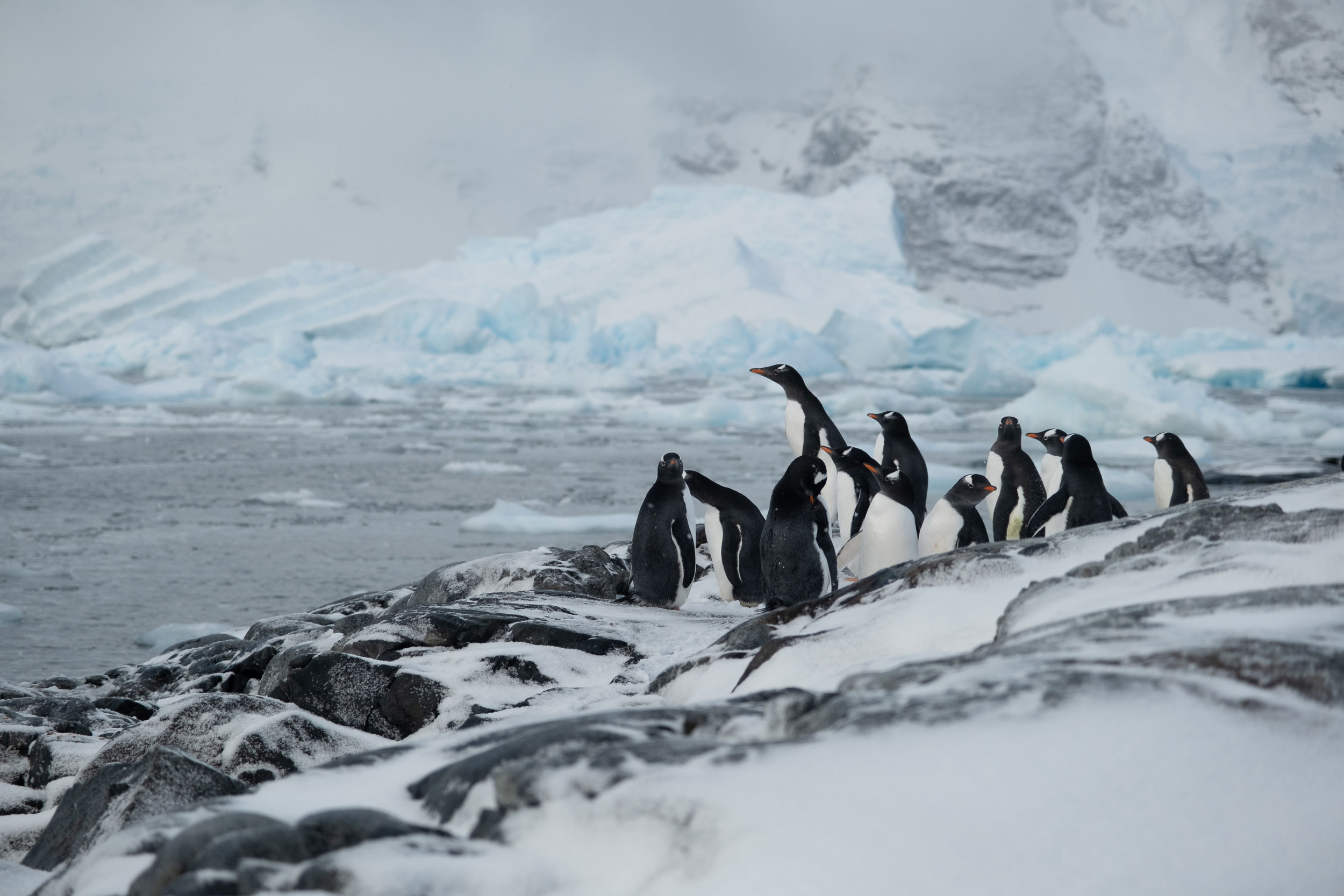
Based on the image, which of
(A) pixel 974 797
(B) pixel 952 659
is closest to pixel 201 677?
(B) pixel 952 659

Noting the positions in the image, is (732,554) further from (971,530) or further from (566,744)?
(566,744)

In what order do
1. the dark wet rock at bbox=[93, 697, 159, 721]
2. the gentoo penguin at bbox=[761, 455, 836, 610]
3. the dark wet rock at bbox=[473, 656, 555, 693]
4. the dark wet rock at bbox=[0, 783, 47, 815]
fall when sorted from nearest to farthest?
the dark wet rock at bbox=[0, 783, 47, 815], the dark wet rock at bbox=[473, 656, 555, 693], the dark wet rock at bbox=[93, 697, 159, 721], the gentoo penguin at bbox=[761, 455, 836, 610]

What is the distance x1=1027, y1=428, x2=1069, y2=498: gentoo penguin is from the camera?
20.2 ft

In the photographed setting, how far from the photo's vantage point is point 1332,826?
55.6 inches

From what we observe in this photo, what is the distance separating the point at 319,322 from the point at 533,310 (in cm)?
608

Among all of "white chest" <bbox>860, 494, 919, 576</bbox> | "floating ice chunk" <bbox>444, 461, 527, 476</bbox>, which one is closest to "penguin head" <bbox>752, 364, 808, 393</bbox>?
"white chest" <bbox>860, 494, 919, 576</bbox>

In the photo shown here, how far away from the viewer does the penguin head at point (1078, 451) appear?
4805 mm

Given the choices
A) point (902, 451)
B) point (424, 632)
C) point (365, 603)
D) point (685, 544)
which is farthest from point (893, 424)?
point (424, 632)

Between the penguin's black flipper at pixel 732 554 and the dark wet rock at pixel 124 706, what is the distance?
2340 mm

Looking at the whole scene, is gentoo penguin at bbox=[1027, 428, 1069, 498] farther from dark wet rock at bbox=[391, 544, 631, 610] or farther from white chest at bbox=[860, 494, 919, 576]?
dark wet rock at bbox=[391, 544, 631, 610]

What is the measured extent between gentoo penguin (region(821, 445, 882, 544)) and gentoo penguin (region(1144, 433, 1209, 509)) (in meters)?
1.43

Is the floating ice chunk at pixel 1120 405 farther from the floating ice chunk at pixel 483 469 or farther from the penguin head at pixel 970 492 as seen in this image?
the penguin head at pixel 970 492

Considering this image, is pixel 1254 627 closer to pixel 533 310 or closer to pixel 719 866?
pixel 719 866

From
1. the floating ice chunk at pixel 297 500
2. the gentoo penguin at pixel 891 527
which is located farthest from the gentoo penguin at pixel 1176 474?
the floating ice chunk at pixel 297 500
